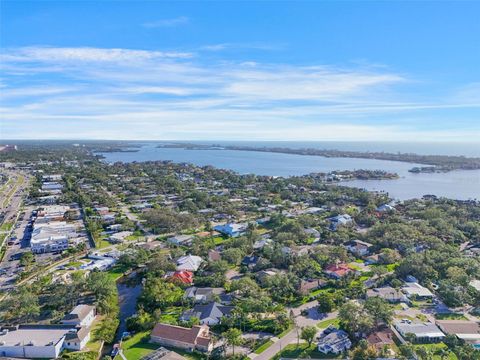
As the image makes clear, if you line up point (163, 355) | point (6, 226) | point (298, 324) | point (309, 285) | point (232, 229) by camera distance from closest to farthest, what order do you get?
point (163, 355) → point (298, 324) → point (309, 285) → point (232, 229) → point (6, 226)

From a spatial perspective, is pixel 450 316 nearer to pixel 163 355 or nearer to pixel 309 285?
pixel 309 285

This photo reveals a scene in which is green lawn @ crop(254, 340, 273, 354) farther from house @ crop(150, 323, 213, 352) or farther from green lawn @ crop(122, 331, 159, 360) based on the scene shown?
green lawn @ crop(122, 331, 159, 360)

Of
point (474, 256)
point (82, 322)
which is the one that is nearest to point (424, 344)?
point (474, 256)

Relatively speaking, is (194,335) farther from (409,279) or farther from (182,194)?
(182,194)

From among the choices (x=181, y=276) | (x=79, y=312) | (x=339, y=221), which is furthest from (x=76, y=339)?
(x=339, y=221)

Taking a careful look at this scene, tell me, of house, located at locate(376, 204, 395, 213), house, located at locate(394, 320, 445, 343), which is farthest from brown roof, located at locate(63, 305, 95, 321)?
house, located at locate(376, 204, 395, 213)

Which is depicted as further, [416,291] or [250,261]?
[250,261]

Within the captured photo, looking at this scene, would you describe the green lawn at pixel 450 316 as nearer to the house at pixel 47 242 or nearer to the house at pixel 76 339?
the house at pixel 76 339

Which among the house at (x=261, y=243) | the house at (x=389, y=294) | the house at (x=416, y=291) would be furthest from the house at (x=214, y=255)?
the house at (x=416, y=291)
